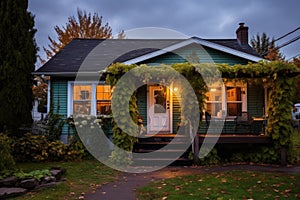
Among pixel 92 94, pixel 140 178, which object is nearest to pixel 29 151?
pixel 92 94

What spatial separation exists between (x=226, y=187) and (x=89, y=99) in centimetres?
674

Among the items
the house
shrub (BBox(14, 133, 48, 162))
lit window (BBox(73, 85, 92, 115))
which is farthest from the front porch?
shrub (BBox(14, 133, 48, 162))

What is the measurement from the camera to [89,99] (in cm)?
1062

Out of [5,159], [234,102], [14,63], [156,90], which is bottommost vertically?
[5,159]

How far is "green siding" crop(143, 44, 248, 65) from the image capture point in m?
10.9

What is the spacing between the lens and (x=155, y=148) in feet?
29.1

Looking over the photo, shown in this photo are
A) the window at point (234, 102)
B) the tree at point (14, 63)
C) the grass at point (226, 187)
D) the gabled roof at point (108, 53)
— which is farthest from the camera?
the window at point (234, 102)

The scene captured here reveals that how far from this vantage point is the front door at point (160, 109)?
1100cm

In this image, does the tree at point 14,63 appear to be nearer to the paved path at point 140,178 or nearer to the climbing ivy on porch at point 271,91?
the climbing ivy on porch at point 271,91

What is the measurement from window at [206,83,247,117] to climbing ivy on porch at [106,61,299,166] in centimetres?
229

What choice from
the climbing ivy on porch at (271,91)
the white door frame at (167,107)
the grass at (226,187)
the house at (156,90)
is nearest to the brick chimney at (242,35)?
the house at (156,90)

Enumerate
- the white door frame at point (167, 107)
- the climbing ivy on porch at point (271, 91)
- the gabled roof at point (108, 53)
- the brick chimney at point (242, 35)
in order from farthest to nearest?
the brick chimney at point (242, 35), the white door frame at point (167, 107), the gabled roof at point (108, 53), the climbing ivy on porch at point (271, 91)

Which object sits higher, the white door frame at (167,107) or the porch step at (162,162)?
the white door frame at (167,107)

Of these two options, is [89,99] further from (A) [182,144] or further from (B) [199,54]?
(B) [199,54]
